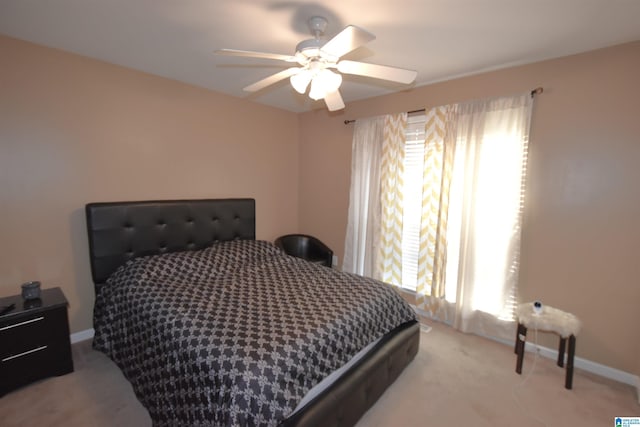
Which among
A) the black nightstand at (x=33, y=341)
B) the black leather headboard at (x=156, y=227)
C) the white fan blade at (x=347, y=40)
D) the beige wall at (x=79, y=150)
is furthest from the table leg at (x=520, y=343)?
the black nightstand at (x=33, y=341)

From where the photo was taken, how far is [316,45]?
1.48 metres

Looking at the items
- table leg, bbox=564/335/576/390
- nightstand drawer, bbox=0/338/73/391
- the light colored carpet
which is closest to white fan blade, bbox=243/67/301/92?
the light colored carpet

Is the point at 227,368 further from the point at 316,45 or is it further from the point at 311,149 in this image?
the point at 311,149

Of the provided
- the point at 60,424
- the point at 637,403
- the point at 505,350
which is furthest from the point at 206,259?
the point at 637,403

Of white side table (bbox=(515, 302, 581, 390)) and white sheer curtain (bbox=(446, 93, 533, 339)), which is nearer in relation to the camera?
white side table (bbox=(515, 302, 581, 390))

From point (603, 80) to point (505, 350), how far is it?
2.28 meters

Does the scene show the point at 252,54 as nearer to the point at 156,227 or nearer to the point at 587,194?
the point at 156,227

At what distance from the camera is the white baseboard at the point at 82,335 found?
2494 millimetres

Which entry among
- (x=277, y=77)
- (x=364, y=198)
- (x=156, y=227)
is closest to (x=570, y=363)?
(x=364, y=198)

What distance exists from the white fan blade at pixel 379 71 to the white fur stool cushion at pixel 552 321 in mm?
1951

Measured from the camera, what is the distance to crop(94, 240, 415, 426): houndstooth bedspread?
52.9 inches

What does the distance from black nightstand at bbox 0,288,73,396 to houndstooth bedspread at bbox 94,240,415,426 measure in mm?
269

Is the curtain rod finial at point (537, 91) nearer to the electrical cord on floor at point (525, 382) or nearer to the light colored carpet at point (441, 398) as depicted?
the electrical cord on floor at point (525, 382)

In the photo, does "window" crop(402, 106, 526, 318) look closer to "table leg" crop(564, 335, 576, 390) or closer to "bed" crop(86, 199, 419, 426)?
"table leg" crop(564, 335, 576, 390)
